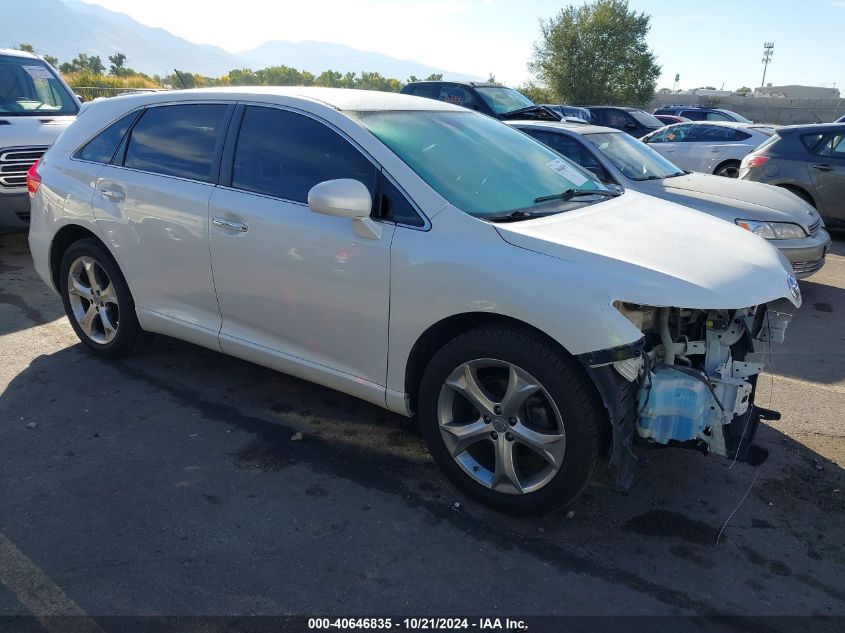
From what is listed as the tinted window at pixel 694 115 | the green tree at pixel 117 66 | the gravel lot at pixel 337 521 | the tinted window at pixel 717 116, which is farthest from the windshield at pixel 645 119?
the green tree at pixel 117 66

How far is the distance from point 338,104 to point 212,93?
0.98m

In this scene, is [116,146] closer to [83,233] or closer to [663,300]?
[83,233]

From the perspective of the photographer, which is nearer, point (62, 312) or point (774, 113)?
point (62, 312)

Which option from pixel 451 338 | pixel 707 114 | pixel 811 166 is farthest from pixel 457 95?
pixel 707 114

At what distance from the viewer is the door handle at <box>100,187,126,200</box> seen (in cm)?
401

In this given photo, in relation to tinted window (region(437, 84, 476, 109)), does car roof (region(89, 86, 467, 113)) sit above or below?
below

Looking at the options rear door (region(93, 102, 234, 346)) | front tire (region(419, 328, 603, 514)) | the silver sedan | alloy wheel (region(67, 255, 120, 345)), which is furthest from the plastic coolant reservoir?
the silver sedan

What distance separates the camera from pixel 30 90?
814 centimetres

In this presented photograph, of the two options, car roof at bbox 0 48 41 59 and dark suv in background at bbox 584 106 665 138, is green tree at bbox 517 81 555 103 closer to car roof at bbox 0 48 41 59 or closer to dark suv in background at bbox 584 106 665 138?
dark suv in background at bbox 584 106 665 138

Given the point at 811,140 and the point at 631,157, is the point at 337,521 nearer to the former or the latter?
the point at 631,157

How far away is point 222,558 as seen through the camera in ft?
8.59

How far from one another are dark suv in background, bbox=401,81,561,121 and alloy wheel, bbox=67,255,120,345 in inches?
336

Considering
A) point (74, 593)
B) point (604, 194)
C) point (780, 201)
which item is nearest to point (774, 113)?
point (780, 201)

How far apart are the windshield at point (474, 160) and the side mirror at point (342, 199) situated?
0.32m
